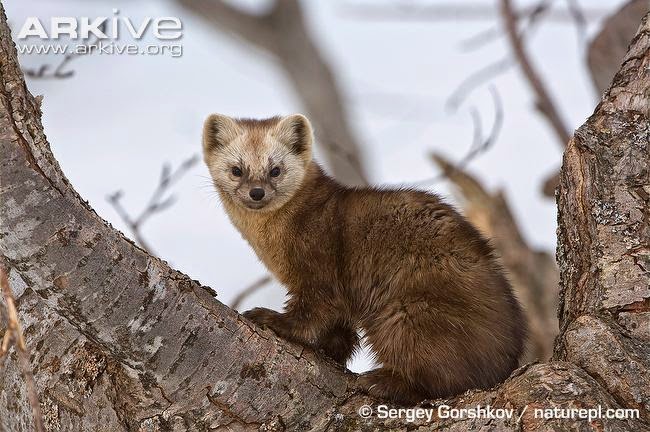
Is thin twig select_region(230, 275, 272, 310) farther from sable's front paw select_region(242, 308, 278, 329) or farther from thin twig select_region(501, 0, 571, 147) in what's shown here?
thin twig select_region(501, 0, 571, 147)

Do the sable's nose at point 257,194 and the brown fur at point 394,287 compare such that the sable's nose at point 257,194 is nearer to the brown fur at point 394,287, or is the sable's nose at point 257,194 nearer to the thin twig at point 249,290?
the brown fur at point 394,287

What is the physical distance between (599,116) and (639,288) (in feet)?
2.65

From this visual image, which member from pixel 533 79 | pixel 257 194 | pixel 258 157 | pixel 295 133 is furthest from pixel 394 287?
pixel 533 79

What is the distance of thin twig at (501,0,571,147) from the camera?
6539 mm

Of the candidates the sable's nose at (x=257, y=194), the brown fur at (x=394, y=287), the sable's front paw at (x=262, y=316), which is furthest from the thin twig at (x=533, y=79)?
the sable's front paw at (x=262, y=316)

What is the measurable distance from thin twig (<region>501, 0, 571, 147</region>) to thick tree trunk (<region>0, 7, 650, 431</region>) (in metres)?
2.40

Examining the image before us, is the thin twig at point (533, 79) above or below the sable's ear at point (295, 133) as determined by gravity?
above

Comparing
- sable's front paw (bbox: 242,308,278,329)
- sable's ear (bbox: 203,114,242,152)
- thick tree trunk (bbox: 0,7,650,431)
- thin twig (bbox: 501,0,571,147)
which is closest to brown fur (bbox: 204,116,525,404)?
sable's front paw (bbox: 242,308,278,329)

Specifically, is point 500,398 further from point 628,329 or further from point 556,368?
point 628,329

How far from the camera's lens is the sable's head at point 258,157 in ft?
17.5

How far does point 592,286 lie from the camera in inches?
153

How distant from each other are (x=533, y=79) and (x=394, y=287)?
2.69 meters

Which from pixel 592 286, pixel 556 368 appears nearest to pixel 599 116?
pixel 592 286

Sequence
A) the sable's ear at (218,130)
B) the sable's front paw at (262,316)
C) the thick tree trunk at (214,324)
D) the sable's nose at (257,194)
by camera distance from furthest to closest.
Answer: the sable's ear at (218,130) → the sable's nose at (257,194) → the sable's front paw at (262,316) → the thick tree trunk at (214,324)
